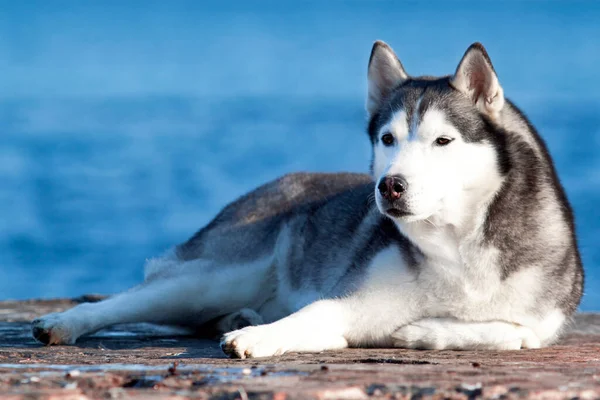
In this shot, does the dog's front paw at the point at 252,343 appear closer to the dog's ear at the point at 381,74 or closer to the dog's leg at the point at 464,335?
the dog's leg at the point at 464,335

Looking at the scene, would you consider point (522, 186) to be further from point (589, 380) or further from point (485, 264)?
point (589, 380)

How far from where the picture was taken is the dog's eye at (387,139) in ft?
17.0

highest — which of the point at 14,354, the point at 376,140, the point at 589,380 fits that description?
the point at 376,140

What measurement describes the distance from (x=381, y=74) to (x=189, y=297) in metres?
2.07

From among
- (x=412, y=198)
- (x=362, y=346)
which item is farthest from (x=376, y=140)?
(x=362, y=346)

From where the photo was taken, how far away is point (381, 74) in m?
5.89

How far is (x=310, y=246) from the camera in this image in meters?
6.53

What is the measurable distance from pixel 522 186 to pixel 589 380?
1825mm

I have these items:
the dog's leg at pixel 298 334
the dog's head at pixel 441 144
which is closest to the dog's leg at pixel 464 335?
the dog's leg at pixel 298 334

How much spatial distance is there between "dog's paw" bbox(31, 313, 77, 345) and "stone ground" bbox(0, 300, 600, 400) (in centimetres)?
43

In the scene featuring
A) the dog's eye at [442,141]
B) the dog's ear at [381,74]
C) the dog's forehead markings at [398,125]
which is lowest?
the dog's eye at [442,141]

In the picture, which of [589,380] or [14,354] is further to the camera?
[14,354]

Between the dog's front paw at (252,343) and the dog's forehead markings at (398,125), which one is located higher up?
the dog's forehead markings at (398,125)

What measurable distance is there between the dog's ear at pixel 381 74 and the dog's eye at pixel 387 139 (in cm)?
66
